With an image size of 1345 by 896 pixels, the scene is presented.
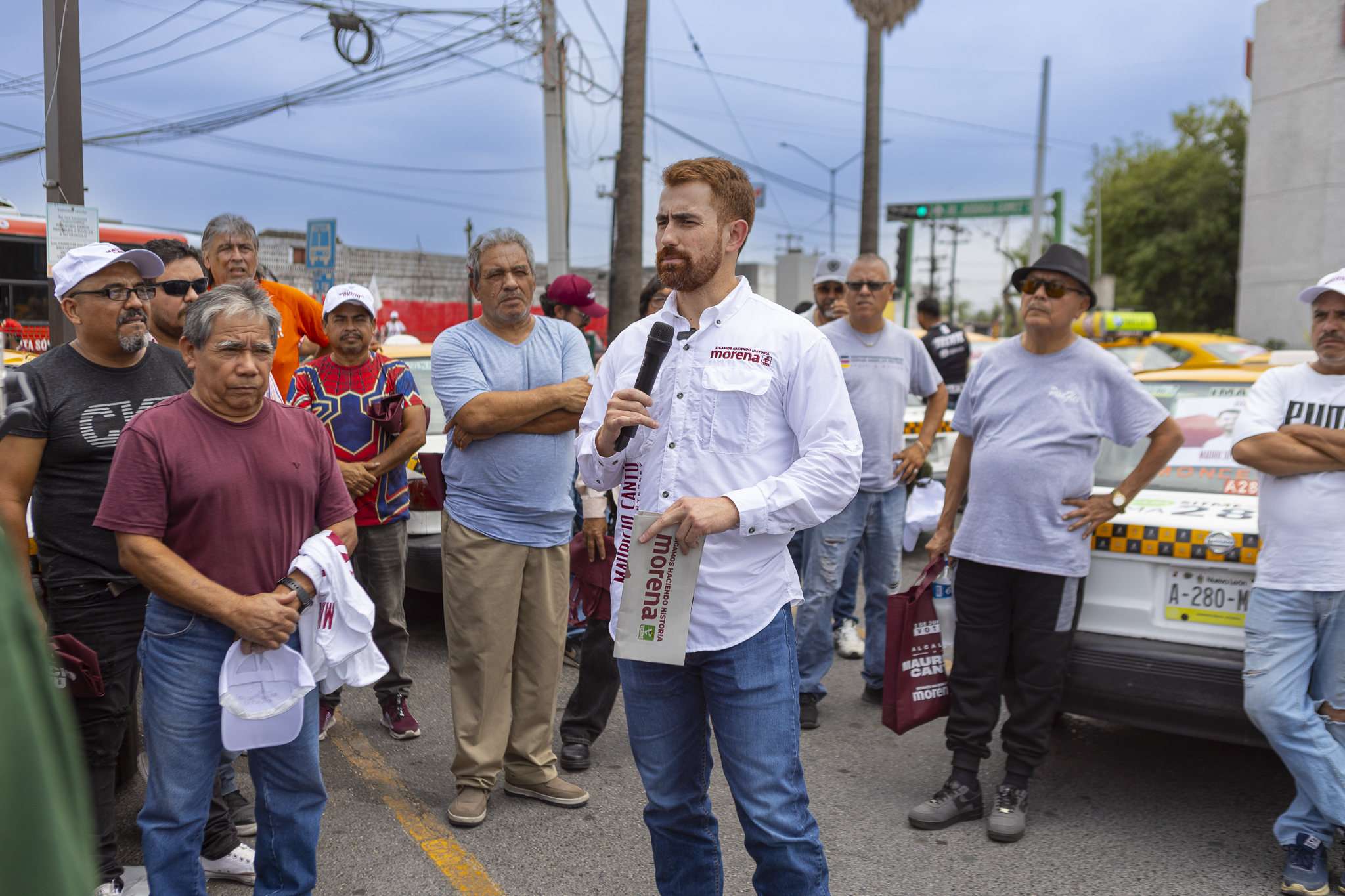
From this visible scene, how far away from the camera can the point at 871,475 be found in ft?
16.6

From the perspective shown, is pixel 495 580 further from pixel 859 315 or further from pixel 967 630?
pixel 859 315

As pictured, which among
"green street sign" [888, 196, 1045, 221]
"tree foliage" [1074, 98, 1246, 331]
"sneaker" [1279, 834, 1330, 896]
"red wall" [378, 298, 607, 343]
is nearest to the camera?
"sneaker" [1279, 834, 1330, 896]

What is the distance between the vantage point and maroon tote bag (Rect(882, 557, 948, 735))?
3.95 metres

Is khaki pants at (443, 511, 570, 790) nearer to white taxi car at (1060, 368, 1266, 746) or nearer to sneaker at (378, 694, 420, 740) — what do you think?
sneaker at (378, 694, 420, 740)

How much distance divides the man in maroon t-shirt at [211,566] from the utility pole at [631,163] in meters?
10.2

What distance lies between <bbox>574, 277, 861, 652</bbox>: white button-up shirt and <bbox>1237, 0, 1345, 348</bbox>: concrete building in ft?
102

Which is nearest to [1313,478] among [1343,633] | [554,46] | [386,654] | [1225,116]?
[1343,633]

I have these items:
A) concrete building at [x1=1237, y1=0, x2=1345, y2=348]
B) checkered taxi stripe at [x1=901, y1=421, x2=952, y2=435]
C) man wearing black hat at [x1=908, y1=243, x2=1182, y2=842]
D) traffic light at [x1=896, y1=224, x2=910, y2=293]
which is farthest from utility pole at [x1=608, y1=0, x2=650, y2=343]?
concrete building at [x1=1237, y1=0, x2=1345, y2=348]

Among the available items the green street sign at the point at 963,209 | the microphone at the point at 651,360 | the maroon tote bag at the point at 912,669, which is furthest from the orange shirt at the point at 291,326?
the green street sign at the point at 963,209

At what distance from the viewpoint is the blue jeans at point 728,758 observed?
8.02 feet

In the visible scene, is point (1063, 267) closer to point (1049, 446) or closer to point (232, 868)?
point (1049, 446)

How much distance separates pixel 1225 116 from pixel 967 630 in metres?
45.7

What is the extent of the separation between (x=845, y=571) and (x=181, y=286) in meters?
3.43

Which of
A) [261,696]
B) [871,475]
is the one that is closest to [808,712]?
[871,475]
